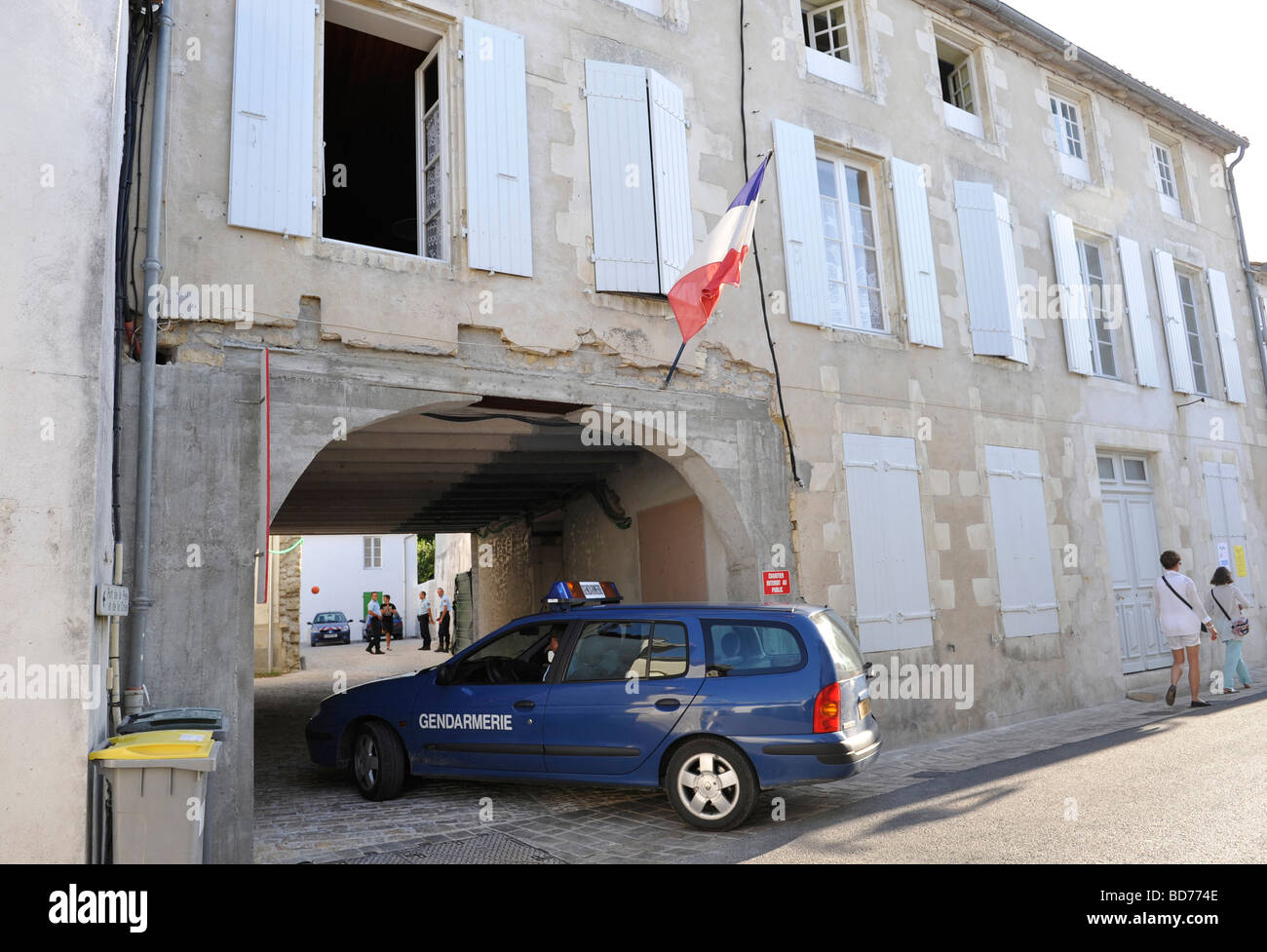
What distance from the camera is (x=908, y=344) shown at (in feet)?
32.4

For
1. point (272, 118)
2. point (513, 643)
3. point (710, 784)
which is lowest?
point (710, 784)

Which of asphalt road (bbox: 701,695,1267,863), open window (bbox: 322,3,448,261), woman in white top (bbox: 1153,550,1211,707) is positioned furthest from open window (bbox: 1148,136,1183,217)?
open window (bbox: 322,3,448,261)

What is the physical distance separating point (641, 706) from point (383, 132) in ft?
24.9

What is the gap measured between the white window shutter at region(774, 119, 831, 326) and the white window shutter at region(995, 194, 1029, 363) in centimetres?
298

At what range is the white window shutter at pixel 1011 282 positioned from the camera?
10.9 metres

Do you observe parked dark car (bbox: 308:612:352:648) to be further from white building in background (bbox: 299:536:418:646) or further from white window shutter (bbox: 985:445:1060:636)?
white window shutter (bbox: 985:445:1060:636)

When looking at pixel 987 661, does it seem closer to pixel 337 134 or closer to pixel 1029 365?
pixel 1029 365

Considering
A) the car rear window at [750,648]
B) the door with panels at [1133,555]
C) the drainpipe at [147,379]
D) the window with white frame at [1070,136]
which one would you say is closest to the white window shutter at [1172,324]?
the door with panels at [1133,555]

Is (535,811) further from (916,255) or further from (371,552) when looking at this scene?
(371,552)

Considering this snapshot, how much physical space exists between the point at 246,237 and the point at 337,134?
503 cm

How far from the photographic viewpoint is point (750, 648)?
601 cm

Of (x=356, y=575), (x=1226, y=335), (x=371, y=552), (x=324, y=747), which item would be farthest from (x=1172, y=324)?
(x=371, y=552)

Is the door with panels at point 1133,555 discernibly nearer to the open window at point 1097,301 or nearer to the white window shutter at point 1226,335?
the open window at point 1097,301

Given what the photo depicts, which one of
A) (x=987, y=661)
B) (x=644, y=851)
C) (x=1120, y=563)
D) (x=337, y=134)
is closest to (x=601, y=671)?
(x=644, y=851)
